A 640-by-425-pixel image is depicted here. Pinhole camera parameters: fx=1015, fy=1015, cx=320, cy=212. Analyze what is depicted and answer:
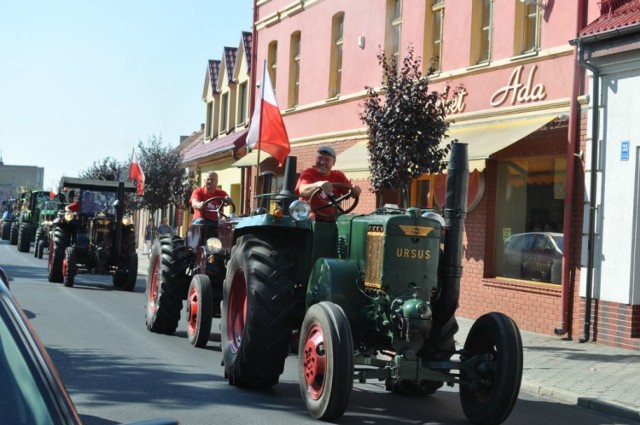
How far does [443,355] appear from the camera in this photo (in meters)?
7.95

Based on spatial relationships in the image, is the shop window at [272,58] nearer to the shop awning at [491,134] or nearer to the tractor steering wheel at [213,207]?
the shop awning at [491,134]

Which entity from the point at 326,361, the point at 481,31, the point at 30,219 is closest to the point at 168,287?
the point at 326,361

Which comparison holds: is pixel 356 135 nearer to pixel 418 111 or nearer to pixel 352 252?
pixel 418 111

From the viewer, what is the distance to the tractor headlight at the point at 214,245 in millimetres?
11680

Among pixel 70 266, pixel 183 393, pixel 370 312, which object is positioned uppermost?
pixel 370 312

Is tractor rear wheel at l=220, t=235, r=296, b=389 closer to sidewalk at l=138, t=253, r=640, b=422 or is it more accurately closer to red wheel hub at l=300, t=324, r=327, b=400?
red wheel hub at l=300, t=324, r=327, b=400

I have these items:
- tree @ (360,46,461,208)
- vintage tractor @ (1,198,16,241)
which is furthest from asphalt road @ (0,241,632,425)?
vintage tractor @ (1,198,16,241)

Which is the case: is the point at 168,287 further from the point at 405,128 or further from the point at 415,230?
the point at 415,230

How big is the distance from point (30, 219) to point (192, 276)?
2922 cm

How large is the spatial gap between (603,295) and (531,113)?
335 cm

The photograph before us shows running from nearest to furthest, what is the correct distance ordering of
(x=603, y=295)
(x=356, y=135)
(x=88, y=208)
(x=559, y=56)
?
(x=603, y=295) < (x=559, y=56) < (x=356, y=135) < (x=88, y=208)

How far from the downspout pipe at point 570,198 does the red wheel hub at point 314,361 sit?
7.15 meters

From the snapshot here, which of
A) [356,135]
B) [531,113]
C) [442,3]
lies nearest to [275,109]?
[531,113]

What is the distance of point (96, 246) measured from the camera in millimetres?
21172
